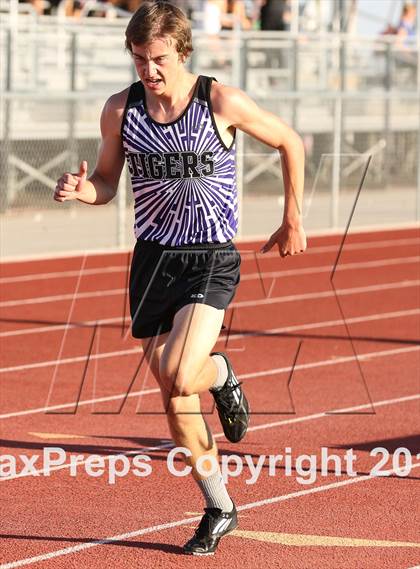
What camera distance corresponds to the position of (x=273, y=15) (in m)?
24.5

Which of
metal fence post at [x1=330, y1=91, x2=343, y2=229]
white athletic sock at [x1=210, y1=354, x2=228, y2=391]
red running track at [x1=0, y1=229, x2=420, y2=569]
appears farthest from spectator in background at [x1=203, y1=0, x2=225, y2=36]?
white athletic sock at [x1=210, y1=354, x2=228, y2=391]

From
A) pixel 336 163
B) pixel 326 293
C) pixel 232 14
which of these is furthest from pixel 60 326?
pixel 232 14

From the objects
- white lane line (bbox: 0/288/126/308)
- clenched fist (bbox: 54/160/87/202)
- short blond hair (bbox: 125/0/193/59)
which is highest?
short blond hair (bbox: 125/0/193/59)

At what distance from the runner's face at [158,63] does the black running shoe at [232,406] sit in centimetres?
130

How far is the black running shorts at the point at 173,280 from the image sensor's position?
5.75 metres

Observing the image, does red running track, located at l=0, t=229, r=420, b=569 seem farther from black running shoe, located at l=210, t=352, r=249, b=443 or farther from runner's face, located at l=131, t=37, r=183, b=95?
runner's face, located at l=131, t=37, r=183, b=95

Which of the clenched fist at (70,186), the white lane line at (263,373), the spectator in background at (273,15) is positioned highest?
the clenched fist at (70,186)

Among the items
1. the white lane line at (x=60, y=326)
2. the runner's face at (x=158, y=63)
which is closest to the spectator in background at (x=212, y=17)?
the white lane line at (x=60, y=326)

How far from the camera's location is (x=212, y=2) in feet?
78.3

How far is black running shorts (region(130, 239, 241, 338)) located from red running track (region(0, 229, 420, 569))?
881 millimetres

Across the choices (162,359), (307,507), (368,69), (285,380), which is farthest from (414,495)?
(368,69)

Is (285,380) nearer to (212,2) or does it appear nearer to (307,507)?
(307,507)

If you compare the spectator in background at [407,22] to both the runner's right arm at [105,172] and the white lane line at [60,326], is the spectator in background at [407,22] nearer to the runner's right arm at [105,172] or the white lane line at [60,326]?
the white lane line at [60,326]

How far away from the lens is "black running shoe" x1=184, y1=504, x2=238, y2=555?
18.1 ft
